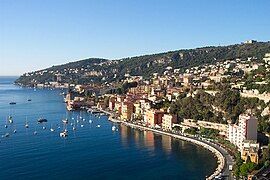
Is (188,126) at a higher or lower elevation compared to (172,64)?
lower

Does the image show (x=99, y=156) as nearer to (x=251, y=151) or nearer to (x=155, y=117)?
(x=251, y=151)

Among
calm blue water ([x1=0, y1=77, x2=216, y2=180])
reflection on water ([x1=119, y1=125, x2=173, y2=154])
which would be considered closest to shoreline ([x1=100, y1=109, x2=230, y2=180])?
calm blue water ([x1=0, y1=77, x2=216, y2=180])

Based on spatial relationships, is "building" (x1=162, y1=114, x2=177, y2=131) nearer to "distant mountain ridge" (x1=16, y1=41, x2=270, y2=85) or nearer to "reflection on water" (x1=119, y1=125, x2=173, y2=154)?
"reflection on water" (x1=119, y1=125, x2=173, y2=154)

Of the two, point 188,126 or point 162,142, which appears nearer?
point 162,142

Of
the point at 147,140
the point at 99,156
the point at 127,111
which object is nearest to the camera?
the point at 99,156

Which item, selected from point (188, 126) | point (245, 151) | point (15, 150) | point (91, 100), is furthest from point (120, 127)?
point (91, 100)

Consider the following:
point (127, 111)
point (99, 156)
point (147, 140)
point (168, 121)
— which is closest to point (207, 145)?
point (147, 140)

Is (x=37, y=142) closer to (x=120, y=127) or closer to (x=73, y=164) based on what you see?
(x=73, y=164)
